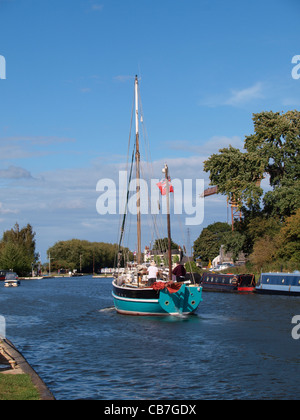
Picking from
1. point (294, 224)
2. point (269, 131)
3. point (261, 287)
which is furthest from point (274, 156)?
point (261, 287)

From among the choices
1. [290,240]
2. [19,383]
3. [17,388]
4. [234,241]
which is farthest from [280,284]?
[17,388]

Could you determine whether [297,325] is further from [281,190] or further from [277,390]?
[281,190]

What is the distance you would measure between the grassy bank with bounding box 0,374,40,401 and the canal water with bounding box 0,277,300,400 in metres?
1.34

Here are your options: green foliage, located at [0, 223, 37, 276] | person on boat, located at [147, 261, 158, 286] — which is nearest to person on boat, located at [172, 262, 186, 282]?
person on boat, located at [147, 261, 158, 286]

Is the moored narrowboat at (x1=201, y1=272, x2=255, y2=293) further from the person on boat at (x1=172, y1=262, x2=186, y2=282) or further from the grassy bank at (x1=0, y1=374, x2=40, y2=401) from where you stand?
the grassy bank at (x1=0, y1=374, x2=40, y2=401)

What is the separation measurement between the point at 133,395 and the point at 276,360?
8.69m

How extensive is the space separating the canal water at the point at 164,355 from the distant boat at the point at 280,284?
16.8 m

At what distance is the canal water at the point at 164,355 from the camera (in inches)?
730

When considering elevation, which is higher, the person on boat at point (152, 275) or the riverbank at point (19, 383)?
the person on boat at point (152, 275)

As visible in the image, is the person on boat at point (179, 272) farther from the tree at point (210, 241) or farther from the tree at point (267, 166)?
the tree at point (210, 241)

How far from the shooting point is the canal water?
18.5 m

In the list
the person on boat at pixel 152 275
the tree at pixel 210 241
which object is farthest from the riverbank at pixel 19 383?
the tree at pixel 210 241

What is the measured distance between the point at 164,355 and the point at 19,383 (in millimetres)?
10467

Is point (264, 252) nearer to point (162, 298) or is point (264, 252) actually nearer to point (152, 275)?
point (152, 275)
